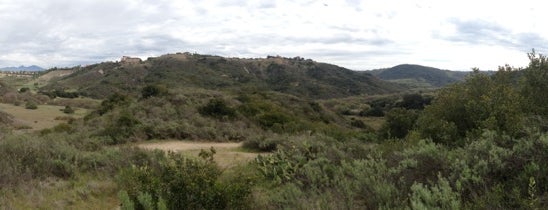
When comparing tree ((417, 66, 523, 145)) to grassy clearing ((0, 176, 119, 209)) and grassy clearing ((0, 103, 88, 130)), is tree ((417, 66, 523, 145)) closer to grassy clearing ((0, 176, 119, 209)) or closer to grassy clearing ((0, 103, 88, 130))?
grassy clearing ((0, 176, 119, 209))

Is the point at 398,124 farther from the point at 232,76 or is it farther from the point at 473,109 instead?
the point at 232,76

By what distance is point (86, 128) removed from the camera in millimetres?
17734

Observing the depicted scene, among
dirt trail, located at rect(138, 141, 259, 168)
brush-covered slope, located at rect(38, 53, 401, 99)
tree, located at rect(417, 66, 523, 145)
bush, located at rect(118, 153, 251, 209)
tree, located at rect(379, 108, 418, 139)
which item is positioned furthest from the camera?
brush-covered slope, located at rect(38, 53, 401, 99)

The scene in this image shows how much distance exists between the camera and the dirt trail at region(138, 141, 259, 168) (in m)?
11.0

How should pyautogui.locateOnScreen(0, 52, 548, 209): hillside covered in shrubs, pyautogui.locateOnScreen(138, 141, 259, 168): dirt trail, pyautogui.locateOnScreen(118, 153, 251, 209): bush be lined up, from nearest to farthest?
pyautogui.locateOnScreen(0, 52, 548, 209): hillside covered in shrubs < pyautogui.locateOnScreen(118, 153, 251, 209): bush < pyautogui.locateOnScreen(138, 141, 259, 168): dirt trail

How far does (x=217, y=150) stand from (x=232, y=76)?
298 feet

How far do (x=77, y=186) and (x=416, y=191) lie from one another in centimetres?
543

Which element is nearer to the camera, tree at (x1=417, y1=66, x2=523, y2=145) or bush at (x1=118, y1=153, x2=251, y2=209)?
bush at (x1=118, y1=153, x2=251, y2=209)

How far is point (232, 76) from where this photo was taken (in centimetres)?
10362

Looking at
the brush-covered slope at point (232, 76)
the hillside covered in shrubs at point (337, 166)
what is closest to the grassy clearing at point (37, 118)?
the hillside covered in shrubs at point (337, 166)

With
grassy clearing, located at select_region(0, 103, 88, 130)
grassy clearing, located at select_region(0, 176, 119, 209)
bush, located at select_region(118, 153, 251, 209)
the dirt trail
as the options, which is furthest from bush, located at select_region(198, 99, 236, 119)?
bush, located at select_region(118, 153, 251, 209)

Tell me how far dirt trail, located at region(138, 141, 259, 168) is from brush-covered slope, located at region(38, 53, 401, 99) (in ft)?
214

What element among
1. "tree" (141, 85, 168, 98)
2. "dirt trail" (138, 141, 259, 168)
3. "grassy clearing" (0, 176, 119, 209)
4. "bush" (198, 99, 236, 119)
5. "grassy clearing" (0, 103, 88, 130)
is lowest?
"grassy clearing" (0, 103, 88, 130)

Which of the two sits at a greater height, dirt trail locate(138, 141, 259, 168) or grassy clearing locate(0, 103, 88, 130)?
dirt trail locate(138, 141, 259, 168)
